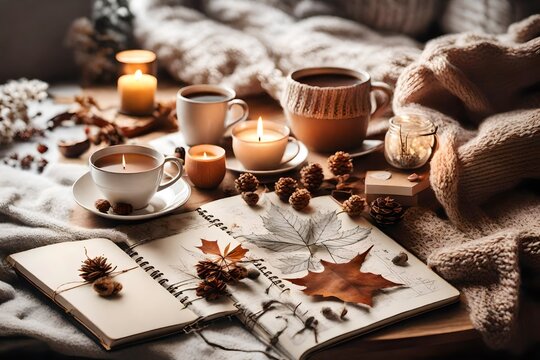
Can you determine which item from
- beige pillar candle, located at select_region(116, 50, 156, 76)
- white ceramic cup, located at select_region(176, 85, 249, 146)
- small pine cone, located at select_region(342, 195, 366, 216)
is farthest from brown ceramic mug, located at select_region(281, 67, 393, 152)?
beige pillar candle, located at select_region(116, 50, 156, 76)

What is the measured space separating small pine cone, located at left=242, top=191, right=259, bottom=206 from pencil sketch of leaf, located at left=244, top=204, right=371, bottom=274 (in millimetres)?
37

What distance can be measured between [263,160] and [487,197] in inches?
15.0

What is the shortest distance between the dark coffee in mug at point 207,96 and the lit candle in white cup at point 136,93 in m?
0.18

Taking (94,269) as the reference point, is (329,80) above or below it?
above

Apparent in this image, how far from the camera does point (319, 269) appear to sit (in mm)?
1043

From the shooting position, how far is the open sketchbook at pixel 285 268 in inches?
37.2

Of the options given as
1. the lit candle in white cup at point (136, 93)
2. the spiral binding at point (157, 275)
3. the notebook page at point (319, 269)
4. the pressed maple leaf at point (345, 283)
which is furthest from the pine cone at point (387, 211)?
the lit candle in white cup at point (136, 93)

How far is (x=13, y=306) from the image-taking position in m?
1.01

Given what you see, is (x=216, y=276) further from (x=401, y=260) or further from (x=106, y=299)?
(x=401, y=260)

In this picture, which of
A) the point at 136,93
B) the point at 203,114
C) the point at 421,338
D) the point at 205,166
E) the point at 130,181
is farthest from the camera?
the point at 136,93

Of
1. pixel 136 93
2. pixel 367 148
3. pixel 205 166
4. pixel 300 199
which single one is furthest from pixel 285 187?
pixel 136 93

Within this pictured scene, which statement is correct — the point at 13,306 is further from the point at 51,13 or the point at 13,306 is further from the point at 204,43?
the point at 51,13

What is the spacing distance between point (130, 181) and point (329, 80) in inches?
18.2

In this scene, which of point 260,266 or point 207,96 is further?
point 207,96
